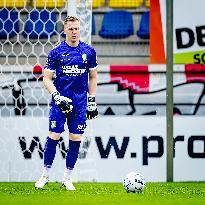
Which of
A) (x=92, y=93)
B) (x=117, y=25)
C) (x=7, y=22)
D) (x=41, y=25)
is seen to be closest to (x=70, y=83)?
(x=92, y=93)

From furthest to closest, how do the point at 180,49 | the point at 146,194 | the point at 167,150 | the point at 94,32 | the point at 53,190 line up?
the point at 94,32 → the point at 180,49 → the point at 167,150 → the point at 53,190 → the point at 146,194

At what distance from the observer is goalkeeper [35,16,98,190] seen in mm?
5648

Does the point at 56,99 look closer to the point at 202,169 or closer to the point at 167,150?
the point at 167,150

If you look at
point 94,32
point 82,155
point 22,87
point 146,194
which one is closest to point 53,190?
point 146,194

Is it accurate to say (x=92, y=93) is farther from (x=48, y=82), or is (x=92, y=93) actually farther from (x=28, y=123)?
(x=28, y=123)

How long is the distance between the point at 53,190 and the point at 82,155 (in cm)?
123

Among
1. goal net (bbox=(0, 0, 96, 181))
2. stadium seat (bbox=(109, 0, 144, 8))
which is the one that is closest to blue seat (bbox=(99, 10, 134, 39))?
stadium seat (bbox=(109, 0, 144, 8))

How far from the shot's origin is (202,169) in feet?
22.2

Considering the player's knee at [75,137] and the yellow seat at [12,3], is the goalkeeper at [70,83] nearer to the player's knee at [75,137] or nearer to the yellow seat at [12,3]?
the player's knee at [75,137]

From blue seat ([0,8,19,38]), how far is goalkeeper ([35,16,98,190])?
1.50m

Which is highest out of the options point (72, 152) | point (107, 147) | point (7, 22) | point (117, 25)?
point (7, 22)

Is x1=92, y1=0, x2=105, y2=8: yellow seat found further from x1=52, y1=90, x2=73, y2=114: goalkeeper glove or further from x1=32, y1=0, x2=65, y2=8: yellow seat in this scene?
x1=52, y1=90, x2=73, y2=114: goalkeeper glove

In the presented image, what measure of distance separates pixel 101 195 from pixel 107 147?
66.2 inches

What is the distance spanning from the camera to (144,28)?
9.27 metres
